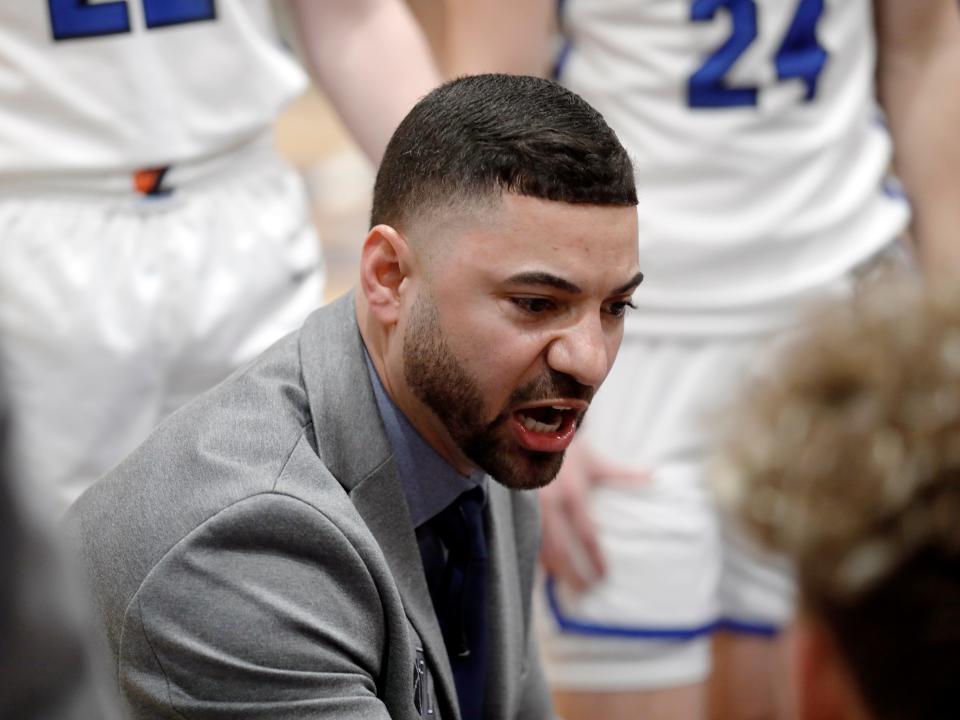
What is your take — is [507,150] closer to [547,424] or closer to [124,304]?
[547,424]

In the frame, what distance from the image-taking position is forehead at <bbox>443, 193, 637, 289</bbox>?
1691 millimetres

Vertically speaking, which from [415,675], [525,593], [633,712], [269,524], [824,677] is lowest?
[633,712]

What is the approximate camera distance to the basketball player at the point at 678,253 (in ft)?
8.36

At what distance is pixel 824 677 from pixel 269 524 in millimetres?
697

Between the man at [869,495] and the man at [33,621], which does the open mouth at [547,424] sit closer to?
the man at [869,495]

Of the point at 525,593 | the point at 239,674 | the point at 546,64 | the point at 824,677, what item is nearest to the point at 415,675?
the point at 239,674

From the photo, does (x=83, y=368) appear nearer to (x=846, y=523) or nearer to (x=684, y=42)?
(x=684, y=42)

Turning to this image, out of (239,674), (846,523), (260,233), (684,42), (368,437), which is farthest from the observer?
(684,42)

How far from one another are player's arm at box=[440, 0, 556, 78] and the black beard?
0.86 meters

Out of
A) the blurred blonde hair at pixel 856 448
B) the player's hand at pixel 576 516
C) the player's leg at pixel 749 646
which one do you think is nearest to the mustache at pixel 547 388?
the blurred blonde hair at pixel 856 448

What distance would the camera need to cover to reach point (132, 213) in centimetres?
214

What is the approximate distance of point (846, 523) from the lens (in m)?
0.96

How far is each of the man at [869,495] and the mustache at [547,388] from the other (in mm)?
676

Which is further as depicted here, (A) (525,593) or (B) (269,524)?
(A) (525,593)
